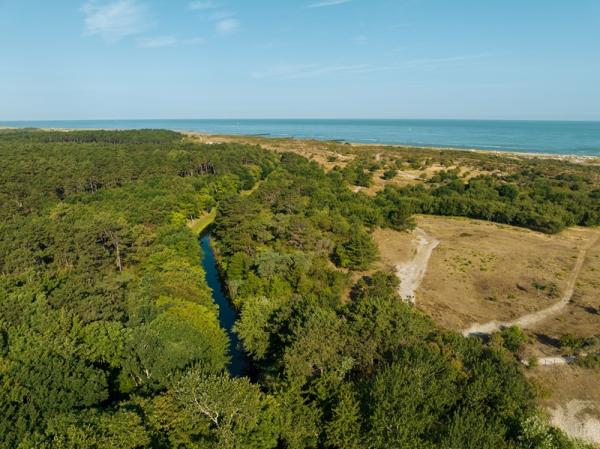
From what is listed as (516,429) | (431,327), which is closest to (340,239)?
(431,327)

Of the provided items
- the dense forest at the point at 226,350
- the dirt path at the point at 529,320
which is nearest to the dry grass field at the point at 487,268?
the dirt path at the point at 529,320

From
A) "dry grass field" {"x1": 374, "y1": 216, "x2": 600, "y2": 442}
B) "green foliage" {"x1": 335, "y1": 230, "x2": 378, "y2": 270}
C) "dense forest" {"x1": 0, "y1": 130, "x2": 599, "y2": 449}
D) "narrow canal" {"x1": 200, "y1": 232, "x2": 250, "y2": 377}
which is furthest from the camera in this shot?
"green foliage" {"x1": 335, "y1": 230, "x2": 378, "y2": 270}

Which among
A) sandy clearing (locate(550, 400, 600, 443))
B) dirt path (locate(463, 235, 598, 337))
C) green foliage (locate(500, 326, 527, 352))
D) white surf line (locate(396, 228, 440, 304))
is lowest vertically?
sandy clearing (locate(550, 400, 600, 443))

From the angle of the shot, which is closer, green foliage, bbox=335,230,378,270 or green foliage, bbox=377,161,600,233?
green foliage, bbox=335,230,378,270

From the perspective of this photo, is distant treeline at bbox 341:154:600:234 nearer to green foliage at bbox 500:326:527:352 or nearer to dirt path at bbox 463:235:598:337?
dirt path at bbox 463:235:598:337

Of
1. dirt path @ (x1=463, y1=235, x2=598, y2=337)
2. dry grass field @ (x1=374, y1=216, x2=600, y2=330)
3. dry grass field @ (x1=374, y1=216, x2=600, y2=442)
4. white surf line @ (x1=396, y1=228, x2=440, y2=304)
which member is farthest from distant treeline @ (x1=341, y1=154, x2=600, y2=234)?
dirt path @ (x1=463, y1=235, x2=598, y2=337)

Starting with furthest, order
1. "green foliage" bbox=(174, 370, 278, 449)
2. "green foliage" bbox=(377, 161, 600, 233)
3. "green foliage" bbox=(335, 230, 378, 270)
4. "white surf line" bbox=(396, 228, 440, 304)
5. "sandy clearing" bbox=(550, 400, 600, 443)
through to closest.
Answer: "green foliage" bbox=(377, 161, 600, 233) → "green foliage" bbox=(335, 230, 378, 270) → "white surf line" bbox=(396, 228, 440, 304) → "sandy clearing" bbox=(550, 400, 600, 443) → "green foliage" bbox=(174, 370, 278, 449)

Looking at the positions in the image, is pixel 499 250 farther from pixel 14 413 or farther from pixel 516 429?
pixel 14 413

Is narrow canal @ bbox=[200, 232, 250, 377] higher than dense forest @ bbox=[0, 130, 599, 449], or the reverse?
dense forest @ bbox=[0, 130, 599, 449]
